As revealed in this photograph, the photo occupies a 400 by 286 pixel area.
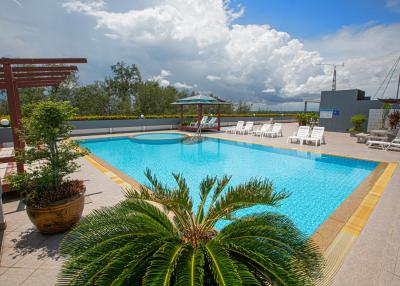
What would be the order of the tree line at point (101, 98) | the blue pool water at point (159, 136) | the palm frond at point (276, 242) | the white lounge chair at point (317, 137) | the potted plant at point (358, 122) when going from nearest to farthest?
the palm frond at point (276, 242)
the white lounge chair at point (317, 137)
the potted plant at point (358, 122)
the blue pool water at point (159, 136)
the tree line at point (101, 98)

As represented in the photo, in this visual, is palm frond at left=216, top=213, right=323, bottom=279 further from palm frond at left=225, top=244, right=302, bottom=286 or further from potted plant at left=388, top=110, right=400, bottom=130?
potted plant at left=388, top=110, right=400, bottom=130

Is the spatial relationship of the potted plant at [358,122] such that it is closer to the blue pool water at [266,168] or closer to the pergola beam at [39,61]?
the blue pool water at [266,168]

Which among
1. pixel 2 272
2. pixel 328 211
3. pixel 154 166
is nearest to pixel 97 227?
pixel 2 272

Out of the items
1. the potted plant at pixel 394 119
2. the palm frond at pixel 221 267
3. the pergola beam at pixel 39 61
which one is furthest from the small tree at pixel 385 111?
the pergola beam at pixel 39 61

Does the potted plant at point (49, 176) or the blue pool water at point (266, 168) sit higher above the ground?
the potted plant at point (49, 176)

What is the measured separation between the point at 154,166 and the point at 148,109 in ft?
60.8

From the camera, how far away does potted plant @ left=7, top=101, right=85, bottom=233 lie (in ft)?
9.96

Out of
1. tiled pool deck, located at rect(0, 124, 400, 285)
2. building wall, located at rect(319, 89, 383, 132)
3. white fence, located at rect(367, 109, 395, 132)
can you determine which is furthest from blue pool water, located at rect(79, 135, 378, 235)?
building wall, located at rect(319, 89, 383, 132)

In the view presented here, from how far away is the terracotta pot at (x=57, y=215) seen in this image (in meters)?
2.98

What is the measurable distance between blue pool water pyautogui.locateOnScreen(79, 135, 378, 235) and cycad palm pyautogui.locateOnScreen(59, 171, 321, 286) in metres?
2.24

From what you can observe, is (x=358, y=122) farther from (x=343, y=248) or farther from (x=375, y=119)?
(x=343, y=248)

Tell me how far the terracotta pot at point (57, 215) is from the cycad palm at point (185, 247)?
118cm

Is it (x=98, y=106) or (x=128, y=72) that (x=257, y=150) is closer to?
(x=98, y=106)

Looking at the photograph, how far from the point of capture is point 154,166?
A: 848 centimetres
